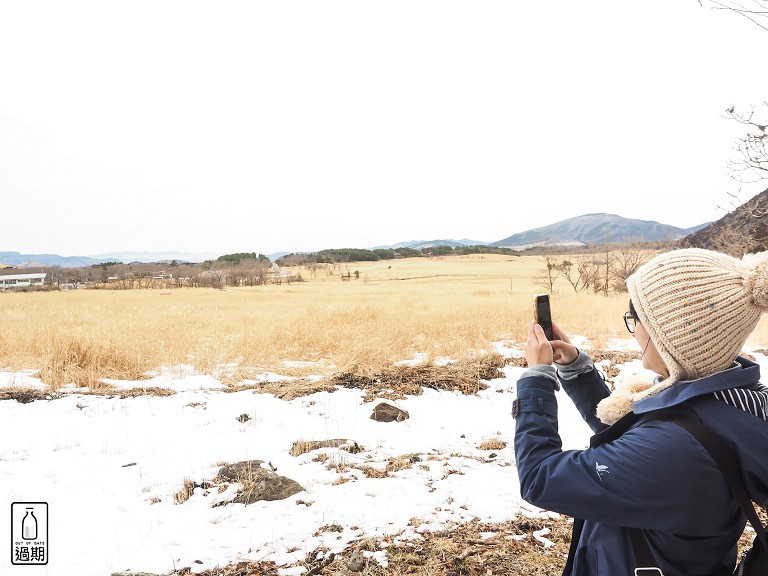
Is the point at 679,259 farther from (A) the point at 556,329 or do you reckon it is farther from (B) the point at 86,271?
(B) the point at 86,271

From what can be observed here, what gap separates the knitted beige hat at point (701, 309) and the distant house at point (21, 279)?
5943 cm

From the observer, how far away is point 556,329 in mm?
1958

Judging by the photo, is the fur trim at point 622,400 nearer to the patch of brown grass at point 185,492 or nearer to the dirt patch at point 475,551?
the dirt patch at point 475,551

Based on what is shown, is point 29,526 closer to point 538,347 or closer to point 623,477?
point 538,347

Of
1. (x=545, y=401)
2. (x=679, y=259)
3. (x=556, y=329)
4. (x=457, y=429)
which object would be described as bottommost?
(x=457, y=429)

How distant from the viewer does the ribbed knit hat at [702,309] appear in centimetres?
124

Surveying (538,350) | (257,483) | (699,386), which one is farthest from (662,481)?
(257,483)

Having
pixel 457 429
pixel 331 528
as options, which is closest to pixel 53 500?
pixel 331 528

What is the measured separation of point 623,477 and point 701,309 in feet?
1.68

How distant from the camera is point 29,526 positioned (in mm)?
3463

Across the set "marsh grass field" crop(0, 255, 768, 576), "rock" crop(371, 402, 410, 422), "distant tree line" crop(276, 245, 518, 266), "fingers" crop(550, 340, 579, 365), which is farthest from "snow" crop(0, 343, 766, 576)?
"distant tree line" crop(276, 245, 518, 266)

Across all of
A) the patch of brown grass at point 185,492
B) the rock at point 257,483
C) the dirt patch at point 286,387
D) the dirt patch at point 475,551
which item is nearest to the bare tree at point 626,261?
the dirt patch at point 286,387

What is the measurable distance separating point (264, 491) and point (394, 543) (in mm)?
1323

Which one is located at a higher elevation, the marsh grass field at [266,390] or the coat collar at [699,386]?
the coat collar at [699,386]
